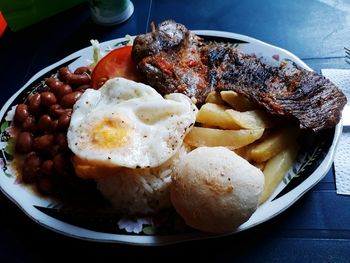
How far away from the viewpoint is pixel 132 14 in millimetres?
4445

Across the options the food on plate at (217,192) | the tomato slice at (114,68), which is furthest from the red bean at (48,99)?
the food on plate at (217,192)

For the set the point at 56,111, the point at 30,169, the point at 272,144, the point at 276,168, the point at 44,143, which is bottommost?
Answer: the point at 30,169

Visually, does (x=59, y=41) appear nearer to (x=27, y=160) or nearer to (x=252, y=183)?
(x=27, y=160)

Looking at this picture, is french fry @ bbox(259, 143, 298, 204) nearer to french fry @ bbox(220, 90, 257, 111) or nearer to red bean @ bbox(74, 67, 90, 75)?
french fry @ bbox(220, 90, 257, 111)

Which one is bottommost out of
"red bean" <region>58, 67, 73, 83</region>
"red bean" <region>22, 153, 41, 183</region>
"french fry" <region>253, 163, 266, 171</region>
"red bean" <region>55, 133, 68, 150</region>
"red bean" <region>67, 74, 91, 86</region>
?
"red bean" <region>22, 153, 41, 183</region>

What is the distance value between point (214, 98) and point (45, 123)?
1250mm

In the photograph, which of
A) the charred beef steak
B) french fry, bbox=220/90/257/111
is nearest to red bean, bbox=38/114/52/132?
the charred beef steak

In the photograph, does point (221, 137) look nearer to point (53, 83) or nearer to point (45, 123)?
point (45, 123)

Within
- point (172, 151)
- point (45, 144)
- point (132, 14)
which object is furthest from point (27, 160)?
point (132, 14)

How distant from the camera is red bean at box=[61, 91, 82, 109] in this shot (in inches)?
114

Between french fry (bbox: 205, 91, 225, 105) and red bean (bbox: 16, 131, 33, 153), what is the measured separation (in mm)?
1334

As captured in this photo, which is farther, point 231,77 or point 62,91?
point 62,91

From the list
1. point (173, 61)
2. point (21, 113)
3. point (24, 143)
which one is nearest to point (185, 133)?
point (173, 61)

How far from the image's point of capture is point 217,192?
215 cm
